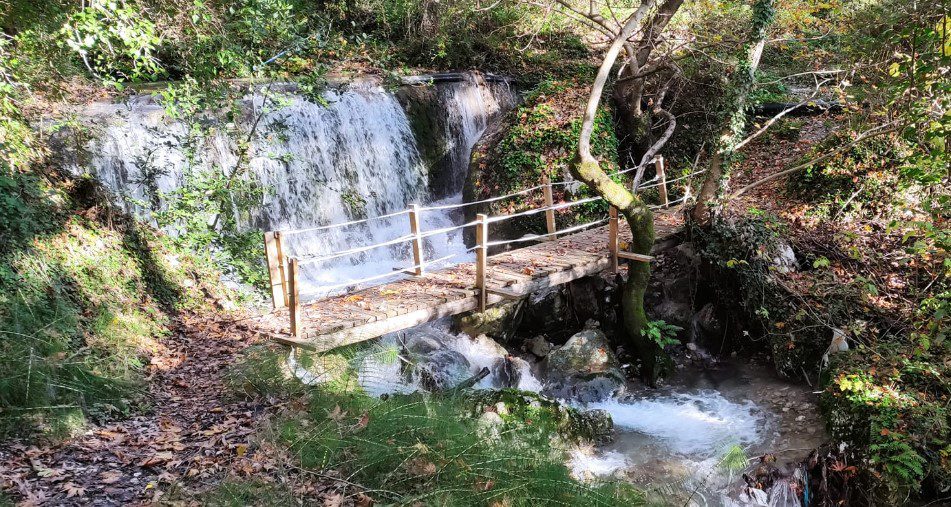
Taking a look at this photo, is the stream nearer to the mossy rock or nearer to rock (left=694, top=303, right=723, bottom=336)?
the mossy rock

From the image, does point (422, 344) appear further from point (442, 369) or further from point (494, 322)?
point (494, 322)

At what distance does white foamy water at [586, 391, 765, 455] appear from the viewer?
7.05 meters

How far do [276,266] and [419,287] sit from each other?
72.2 inches

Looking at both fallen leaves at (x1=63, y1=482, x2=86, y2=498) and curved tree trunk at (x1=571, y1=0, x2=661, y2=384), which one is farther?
curved tree trunk at (x1=571, y1=0, x2=661, y2=384)

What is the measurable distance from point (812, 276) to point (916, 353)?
7.32 ft

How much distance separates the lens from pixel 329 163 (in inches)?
470

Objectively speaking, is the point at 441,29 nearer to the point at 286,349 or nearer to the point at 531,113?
the point at 531,113

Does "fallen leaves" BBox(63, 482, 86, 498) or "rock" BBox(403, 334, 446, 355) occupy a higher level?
"fallen leaves" BBox(63, 482, 86, 498)

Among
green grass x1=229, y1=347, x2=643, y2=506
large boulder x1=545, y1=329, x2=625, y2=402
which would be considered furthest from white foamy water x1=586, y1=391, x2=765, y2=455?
green grass x1=229, y1=347, x2=643, y2=506

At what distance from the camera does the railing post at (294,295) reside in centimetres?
623

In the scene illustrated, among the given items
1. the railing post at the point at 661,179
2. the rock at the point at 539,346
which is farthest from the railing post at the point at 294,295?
the railing post at the point at 661,179

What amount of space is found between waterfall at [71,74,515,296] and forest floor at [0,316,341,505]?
11.0 feet

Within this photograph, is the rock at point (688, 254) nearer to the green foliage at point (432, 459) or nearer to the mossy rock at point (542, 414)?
the mossy rock at point (542, 414)

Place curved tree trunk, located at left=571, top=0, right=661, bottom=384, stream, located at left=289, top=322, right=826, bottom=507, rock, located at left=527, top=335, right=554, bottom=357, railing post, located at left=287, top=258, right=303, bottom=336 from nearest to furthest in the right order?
1. stream, located at left=289, top=322, right=826, bottom=507
2. railing post, located at left=287, top=258, right=303, bottom=336
3. curved tree trunk, located at left=571, top=0, right=661, bottom=384
4. rock, located at left=527, top=335, right=554, bottom=357
